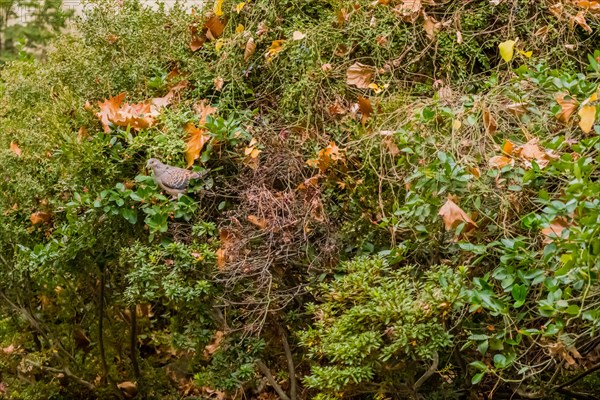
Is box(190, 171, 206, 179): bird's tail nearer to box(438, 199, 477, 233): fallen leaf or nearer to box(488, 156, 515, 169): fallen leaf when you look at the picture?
box(438, 199, 477, 233): fallen leaf

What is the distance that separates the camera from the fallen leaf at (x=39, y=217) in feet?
16.9

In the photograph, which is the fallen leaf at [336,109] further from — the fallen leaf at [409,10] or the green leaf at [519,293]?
the green leaf at [519,293]

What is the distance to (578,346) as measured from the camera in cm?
389

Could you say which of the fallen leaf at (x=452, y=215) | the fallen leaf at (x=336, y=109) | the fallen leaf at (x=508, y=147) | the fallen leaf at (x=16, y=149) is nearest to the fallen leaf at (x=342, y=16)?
the fallen leaf at (x=336, y=109)

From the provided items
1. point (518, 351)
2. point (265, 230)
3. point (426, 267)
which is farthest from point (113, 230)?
point (518, 351)

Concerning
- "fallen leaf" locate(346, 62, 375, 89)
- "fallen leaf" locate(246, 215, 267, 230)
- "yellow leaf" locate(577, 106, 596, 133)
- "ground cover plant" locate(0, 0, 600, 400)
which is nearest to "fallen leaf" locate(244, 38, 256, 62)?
"ground cover plant" locate(0, 0, 600, 400)

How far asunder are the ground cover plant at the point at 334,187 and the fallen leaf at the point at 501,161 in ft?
0.04

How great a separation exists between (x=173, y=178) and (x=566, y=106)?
5.94 ft

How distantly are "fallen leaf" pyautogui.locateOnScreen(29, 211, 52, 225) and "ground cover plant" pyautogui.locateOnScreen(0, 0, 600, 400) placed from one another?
0.11 ft

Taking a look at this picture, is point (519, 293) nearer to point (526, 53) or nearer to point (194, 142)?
point (526, 53)

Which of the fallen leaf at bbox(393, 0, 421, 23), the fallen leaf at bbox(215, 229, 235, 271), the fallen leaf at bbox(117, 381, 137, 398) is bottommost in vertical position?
the fallen leaf at bbox(117, 381, 137, 398)

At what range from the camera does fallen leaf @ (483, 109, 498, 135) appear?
3953mm

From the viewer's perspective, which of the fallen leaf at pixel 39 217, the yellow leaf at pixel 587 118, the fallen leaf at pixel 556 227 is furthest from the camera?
→ the fallen leaf at pixel 39 217

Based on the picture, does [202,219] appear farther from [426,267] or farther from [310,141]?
[426,267]
